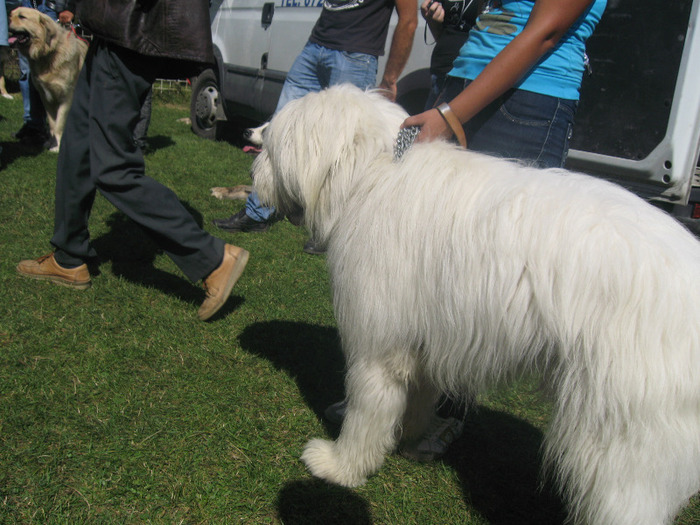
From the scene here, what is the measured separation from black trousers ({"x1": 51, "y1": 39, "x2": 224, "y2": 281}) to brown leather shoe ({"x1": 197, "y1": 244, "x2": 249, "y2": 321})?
0.14ft

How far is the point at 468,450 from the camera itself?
279 centimetres

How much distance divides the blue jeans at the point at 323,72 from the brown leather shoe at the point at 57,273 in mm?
1289

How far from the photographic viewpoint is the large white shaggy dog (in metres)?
1.53

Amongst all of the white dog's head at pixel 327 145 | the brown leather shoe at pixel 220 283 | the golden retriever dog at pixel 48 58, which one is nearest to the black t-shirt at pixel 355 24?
the brown leather shoe at pixel 220 283

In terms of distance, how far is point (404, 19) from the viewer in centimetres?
399

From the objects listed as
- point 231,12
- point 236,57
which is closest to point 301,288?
point 236,57

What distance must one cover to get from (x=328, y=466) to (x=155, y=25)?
2.47m

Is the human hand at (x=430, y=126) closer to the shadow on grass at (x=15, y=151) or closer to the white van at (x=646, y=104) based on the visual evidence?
the white van at (x=646, y=104)

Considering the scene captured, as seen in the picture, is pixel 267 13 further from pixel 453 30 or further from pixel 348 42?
pixel 453 30

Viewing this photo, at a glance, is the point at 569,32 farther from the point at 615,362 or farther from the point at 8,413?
the point at 8,413

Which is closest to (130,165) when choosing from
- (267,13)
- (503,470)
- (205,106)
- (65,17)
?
(503,470)

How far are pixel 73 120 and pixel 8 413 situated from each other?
67.7 inches

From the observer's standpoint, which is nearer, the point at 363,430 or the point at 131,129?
the point at 363,430

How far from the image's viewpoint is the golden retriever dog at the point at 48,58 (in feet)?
23.4
